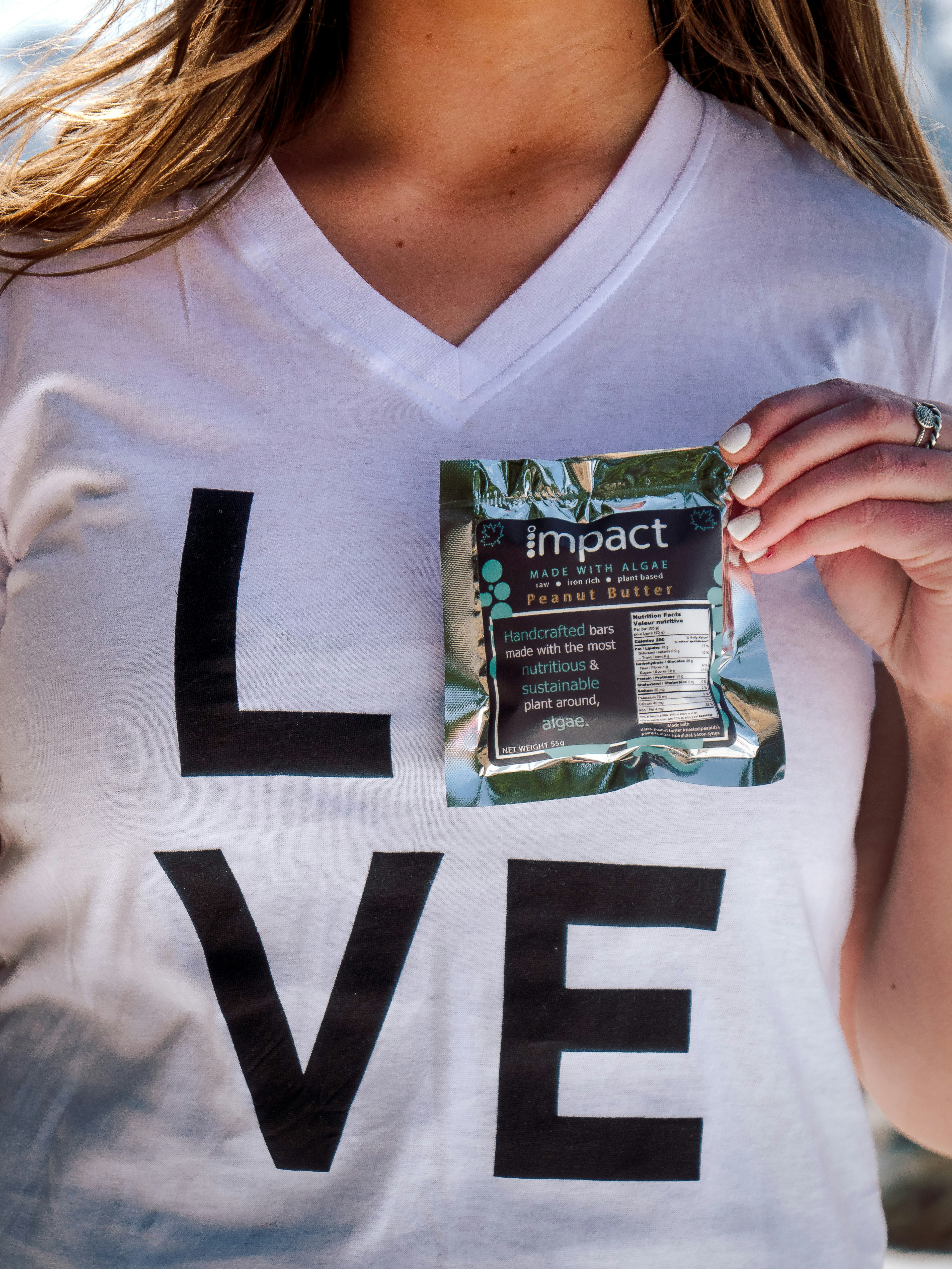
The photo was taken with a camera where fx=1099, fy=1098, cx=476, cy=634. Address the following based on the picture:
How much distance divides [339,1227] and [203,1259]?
0.34 ft

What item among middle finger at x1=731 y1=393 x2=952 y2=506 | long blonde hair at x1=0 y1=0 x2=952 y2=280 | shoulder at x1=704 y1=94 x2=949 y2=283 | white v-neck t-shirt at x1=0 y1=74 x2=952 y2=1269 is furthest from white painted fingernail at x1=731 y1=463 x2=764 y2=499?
long blonde hair at x1=0 y1=0 x2=952 y2=280

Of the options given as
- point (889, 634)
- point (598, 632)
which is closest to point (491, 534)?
point (598, 632)

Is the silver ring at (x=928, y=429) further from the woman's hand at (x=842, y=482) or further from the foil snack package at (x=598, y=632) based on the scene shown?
the foil snack package at (x=598, y=632)

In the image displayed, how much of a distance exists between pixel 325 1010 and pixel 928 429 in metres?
0.62

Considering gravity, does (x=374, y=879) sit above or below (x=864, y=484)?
below

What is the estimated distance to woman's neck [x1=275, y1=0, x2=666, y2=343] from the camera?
98 cm

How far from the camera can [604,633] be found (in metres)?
0.79

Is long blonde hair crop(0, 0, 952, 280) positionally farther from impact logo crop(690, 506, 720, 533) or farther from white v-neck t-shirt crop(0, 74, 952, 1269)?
impact logo crop(690, 506, 720, 533)

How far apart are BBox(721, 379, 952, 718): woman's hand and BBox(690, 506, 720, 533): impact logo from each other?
0.01 m

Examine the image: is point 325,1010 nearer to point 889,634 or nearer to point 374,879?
point 374,879

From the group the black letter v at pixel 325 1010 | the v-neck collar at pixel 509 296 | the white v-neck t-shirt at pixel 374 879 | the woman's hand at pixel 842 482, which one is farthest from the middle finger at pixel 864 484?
the black letter v at pixel 325 1010

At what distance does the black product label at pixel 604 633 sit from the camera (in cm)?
79

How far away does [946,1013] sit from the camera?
0.97 m

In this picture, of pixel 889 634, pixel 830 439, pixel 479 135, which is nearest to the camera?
pixel 830 439
